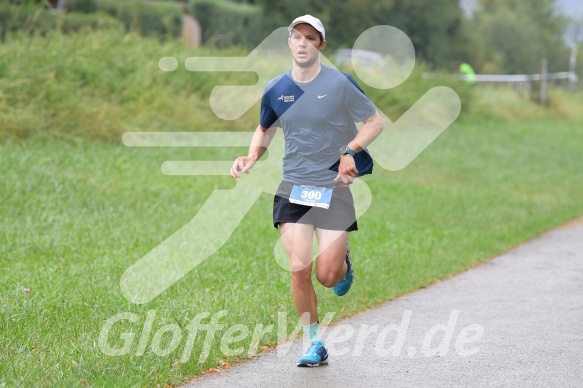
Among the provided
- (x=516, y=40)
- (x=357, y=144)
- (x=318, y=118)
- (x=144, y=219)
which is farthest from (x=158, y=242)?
(x=516, y=40)

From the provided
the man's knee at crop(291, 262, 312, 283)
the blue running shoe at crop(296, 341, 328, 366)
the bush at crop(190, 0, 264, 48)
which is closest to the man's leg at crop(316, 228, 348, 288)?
the man's knee at crop(291, 262, 312, 283)

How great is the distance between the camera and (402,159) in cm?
2055

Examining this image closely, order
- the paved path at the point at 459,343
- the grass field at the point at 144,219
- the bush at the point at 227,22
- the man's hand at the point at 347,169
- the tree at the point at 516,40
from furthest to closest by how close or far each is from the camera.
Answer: the tree at the point at 516,40, the bush at the point at 227,22, the grass field at the point at 144,219, the man's hand at the point at 347,169, the paved path at the point at 459,343

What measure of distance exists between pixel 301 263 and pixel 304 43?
1.34 meters

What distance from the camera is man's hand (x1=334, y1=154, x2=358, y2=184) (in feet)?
21.2

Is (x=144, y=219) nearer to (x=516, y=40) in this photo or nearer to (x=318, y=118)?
(x=318, y=118)

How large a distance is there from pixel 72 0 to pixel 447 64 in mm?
28880

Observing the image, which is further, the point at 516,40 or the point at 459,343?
the point at 516,40

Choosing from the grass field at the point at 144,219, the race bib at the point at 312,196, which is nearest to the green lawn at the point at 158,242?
the grass field at the point at 144,219

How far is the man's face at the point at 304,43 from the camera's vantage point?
6.58 meters

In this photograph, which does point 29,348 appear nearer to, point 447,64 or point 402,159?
point 402,159

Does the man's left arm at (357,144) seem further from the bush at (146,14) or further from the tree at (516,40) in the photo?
the tree at (516,40)

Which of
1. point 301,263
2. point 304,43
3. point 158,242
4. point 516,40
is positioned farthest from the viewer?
point 516,40

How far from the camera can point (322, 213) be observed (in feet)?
22.3
